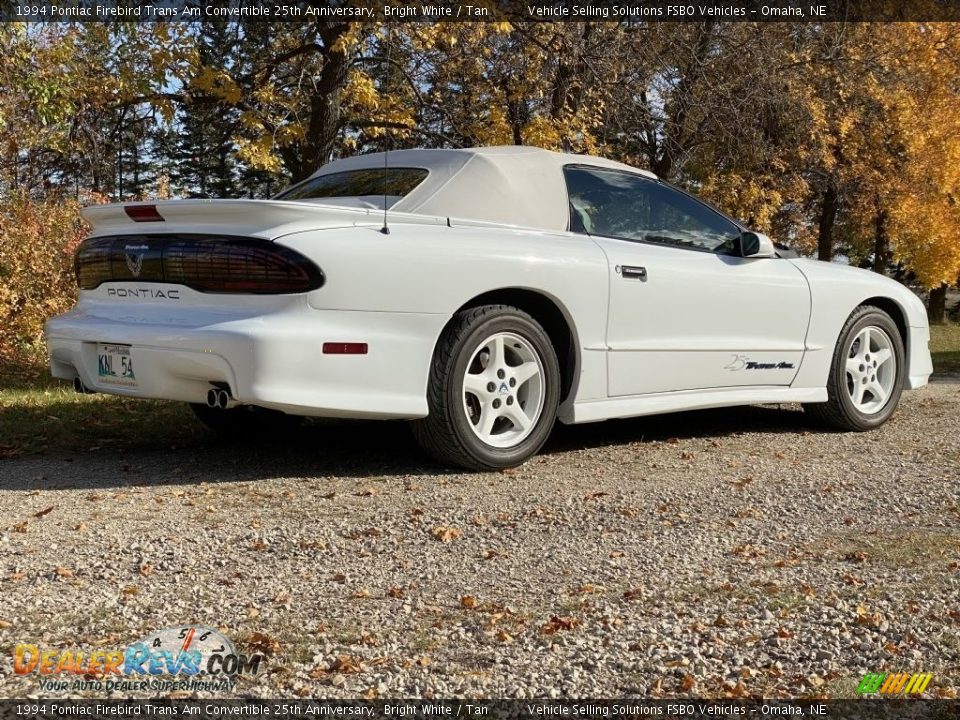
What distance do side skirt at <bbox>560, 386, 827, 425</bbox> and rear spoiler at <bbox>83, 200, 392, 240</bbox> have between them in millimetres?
1497

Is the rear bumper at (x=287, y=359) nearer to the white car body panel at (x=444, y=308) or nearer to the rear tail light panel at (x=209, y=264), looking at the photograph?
the white car body panel at (x=444, y=308)

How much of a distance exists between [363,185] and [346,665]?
11.2ft

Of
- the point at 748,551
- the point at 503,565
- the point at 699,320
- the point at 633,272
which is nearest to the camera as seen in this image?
the point at 503,565

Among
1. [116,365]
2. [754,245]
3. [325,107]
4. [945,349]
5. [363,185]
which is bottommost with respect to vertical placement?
[945,349]

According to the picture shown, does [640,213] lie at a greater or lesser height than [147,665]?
greater

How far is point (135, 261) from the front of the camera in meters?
4.91

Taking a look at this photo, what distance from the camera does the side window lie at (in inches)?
225

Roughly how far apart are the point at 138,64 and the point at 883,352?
900 centimetres

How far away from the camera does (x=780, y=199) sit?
2238 centimetres

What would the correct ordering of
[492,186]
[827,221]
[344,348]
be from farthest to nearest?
[827,221]
[492,186]
[344,348]

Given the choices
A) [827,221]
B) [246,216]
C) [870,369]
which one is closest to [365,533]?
[246,216]

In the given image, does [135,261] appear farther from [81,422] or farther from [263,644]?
[263,644]

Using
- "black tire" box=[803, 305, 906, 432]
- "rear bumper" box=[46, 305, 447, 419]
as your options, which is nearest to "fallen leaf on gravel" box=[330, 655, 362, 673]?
"rear bumper" box=[46, 305, 447, 419]

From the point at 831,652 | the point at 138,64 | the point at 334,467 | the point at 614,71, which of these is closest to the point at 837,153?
the point at 614,71
